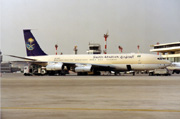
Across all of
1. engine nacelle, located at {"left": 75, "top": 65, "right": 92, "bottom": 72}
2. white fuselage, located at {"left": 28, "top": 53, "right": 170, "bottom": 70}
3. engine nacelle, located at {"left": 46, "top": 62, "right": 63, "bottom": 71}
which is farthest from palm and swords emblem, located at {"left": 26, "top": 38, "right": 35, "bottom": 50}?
engine nacelle, located at {"left": 75, "top": 65, "right": 92, "bottom": 72}

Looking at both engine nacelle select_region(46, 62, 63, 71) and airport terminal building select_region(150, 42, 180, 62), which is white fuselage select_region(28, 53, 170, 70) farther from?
airport terminal building select_region(150, 42, 180, 62)

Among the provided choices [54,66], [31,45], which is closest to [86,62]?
[54,66]

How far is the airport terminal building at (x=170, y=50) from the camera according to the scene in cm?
9419

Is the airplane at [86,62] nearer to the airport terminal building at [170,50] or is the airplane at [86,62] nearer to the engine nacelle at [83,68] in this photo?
the engine nacelle at [83,68]

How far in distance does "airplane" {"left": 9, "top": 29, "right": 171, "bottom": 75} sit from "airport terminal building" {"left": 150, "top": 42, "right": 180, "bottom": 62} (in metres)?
54.8

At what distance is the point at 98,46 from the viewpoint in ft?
362

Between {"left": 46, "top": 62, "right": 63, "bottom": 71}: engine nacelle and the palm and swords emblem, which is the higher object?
the palm and swords emblem

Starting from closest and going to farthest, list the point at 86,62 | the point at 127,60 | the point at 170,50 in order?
the point at 127,60, the point at 86,62, the point at 170,50

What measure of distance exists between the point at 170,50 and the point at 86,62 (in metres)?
63.4

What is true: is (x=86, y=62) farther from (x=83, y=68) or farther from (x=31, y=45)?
(x=31, y=45)

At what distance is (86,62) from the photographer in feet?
151

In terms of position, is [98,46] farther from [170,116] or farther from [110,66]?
[170,116]

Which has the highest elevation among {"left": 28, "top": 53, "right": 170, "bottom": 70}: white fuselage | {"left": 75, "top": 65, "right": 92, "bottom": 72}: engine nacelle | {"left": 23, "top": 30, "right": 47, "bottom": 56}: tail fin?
{"left": 23, "top": 30, "right": 47, "bottom": 56}: tail fin

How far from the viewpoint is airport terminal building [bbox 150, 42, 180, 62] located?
94188 mm
